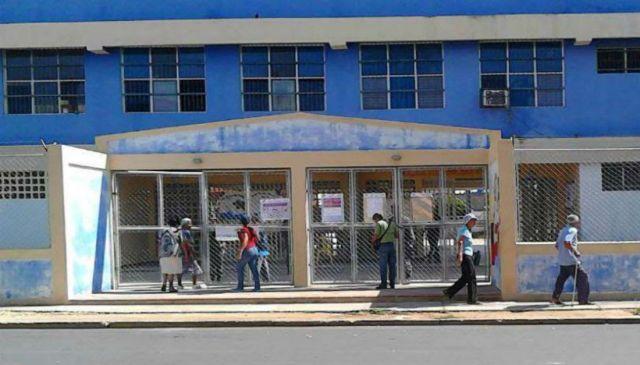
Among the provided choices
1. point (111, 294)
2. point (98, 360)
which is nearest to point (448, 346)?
point (98, 360)

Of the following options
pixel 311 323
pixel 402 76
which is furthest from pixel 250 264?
pixel 402 76

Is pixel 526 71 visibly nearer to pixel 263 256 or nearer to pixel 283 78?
pixel 283 78

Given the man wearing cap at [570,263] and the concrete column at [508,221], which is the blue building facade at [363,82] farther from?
the man wearing cap at [570,263]

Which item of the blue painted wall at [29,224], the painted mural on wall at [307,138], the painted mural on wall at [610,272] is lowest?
the painted mural on wall at [610,272]

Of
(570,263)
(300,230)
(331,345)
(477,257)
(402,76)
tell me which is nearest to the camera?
(331,345)

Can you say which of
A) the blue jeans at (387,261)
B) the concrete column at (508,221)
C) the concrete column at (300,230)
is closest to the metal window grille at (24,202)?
the concrete column at (300,230)

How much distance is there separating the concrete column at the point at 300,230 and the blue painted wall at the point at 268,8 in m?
7.50

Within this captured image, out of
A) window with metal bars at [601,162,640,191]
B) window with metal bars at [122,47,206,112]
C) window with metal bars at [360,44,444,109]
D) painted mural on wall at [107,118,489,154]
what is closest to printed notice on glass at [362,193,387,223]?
painted mural on wall at [107,118,489,154]

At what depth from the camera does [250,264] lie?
13.8 metres

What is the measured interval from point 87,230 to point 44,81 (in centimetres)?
832

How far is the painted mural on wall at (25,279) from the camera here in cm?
1296

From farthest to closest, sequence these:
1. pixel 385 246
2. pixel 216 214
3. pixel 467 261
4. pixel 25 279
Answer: pixel 216 214
pixel 385 246
pixel 25 279
pixel 467 261

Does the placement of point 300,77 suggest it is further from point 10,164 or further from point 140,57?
point 10,164

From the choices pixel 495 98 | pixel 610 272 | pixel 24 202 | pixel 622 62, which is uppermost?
pixel 622 62
